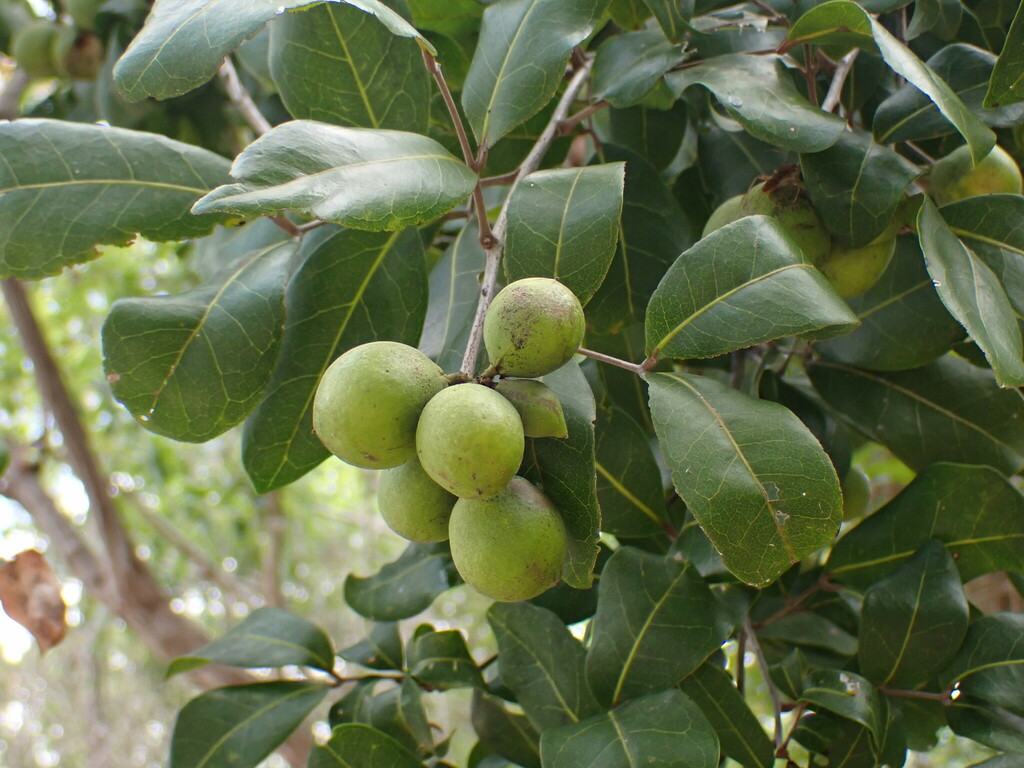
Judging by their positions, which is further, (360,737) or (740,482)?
(360,737)

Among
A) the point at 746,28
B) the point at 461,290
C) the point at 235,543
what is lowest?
the point at 235,543

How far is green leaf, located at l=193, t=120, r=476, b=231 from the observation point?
58 centimetres

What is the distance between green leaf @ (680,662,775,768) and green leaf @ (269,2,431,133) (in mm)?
640

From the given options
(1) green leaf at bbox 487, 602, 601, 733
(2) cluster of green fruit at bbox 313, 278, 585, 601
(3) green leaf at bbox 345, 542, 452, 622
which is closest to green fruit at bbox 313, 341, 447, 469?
(2) cluster of green fruit at bbox 313, 278, 585, 601

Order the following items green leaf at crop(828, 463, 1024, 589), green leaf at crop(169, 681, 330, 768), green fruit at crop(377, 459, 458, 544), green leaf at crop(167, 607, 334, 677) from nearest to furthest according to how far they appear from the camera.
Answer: green fruit at crop(377, 459, 458, 544)
green leaf at crop(828, 463, 1024, 589)
green leaf at crop(169, 681, 330, 768)
green leaf at crop(167, 607, 334, 677)

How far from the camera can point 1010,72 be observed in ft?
2.52

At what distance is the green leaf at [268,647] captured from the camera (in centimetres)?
109

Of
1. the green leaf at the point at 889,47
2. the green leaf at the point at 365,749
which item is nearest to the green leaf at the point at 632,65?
the green leaf at the point at 889,47

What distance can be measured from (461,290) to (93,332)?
3188 mm

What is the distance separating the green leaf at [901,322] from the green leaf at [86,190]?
72cm

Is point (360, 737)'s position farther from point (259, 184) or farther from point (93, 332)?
point (93, 332)

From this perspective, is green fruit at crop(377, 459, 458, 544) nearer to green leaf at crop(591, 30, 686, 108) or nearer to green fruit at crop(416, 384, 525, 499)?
green fruit at crop(416, 384, 525, 499)

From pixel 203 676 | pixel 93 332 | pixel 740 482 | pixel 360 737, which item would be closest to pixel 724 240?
pixel 740 482

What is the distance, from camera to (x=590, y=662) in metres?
0.83
